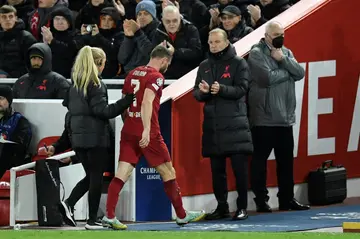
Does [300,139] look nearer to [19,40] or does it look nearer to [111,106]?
[111,106]

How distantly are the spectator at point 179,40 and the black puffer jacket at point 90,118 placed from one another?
91.0 inches

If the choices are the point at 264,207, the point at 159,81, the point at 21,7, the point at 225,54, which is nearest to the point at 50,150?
the point at 159,81

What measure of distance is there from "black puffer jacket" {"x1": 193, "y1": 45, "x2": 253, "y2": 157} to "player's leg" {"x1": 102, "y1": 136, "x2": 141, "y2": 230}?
42.3 inches

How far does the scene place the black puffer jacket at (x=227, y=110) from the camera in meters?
12.8

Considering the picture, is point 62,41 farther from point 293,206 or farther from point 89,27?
point 293,206

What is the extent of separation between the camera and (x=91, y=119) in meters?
12.3

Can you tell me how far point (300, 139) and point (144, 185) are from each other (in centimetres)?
239

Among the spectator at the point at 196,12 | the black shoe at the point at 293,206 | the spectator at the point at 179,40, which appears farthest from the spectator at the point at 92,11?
the black shoe at the point at 293,206

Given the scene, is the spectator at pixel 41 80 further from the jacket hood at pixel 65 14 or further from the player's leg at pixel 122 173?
the player's leg at pixel 122 173

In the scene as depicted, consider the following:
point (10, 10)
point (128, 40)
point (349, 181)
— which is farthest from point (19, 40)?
point (349, 181)

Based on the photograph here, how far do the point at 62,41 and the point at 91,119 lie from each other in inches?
147

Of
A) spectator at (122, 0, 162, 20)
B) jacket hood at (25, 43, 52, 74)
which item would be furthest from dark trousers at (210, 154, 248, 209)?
spectator at (122, 0, 162, 20)

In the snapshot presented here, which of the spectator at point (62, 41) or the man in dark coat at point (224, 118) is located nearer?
the man in dark coat at point (224, 118)

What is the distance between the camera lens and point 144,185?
42.9ft
